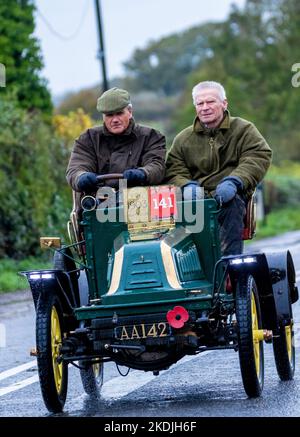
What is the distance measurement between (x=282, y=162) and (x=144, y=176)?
161 ft

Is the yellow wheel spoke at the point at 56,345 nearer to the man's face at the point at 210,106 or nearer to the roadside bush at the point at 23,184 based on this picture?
the man's face at the point at 210,106

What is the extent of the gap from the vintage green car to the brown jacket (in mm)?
380

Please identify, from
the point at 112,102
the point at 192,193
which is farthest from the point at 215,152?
the point at 112,102

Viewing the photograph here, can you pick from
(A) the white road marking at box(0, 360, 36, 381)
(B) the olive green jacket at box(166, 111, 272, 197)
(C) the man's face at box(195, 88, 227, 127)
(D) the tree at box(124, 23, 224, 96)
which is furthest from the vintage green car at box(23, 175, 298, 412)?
(D) the tree at box(124, 23, 224, 96)

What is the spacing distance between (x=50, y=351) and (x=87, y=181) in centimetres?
150

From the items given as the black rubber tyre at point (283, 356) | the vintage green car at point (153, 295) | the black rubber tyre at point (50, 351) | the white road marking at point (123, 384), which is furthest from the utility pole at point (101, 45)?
the black rubber tyre at point (50, 351)

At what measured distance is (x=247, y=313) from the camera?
8.69 m

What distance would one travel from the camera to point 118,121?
9.98m

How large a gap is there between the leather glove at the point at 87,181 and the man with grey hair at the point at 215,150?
64 centimetres

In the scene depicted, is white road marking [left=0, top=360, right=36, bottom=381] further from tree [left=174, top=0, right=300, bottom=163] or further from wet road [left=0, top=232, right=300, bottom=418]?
tree [left=174, top=0, right=300, bottom=163]

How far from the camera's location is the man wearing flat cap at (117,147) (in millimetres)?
9914

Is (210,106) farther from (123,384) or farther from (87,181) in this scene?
(123,384)

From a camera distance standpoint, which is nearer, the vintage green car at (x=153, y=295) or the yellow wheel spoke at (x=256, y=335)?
the vintage green car at (x=153, y=295)

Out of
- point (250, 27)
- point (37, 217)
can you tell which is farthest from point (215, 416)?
point (250, 27)
